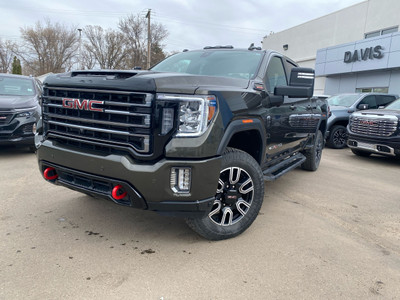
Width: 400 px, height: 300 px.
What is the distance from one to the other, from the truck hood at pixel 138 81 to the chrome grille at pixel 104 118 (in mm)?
50

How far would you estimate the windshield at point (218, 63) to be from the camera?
11.3 ft

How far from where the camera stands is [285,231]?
3100 mm

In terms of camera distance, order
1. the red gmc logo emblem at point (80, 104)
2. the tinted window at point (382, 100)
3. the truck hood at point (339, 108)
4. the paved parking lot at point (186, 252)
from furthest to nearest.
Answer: the tinted window at point (382, 100) → the truck hood at point (339, 108) → the red gmc logo emblem at point (80, 104) → the paved parking lot at point (186, 252)

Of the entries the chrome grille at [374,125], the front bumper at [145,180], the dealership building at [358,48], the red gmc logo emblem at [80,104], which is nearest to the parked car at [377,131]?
the chrome grille at [374,125]

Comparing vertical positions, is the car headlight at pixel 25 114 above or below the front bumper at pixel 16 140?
above

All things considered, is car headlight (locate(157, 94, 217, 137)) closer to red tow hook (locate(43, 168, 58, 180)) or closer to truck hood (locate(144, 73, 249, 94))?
truck hood (locate(144, 73, 249, 94))

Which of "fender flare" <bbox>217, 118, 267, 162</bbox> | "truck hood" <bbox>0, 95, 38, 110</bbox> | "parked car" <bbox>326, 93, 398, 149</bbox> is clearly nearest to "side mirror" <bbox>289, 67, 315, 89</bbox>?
"fender flare" <bbox>217, 118, 267, 162</bbox>

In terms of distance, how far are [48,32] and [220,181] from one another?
53744mm

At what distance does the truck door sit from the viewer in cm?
346

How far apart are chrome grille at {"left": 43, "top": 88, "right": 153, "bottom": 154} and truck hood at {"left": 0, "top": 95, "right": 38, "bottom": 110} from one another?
12.5 feet

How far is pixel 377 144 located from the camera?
22.5 ft

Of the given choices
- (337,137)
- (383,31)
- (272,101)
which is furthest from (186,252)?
(383,31)

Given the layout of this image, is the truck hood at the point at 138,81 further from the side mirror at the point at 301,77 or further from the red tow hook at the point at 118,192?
the side mirror at the point at 301,77

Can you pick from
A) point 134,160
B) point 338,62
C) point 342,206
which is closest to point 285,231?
point 342,206
